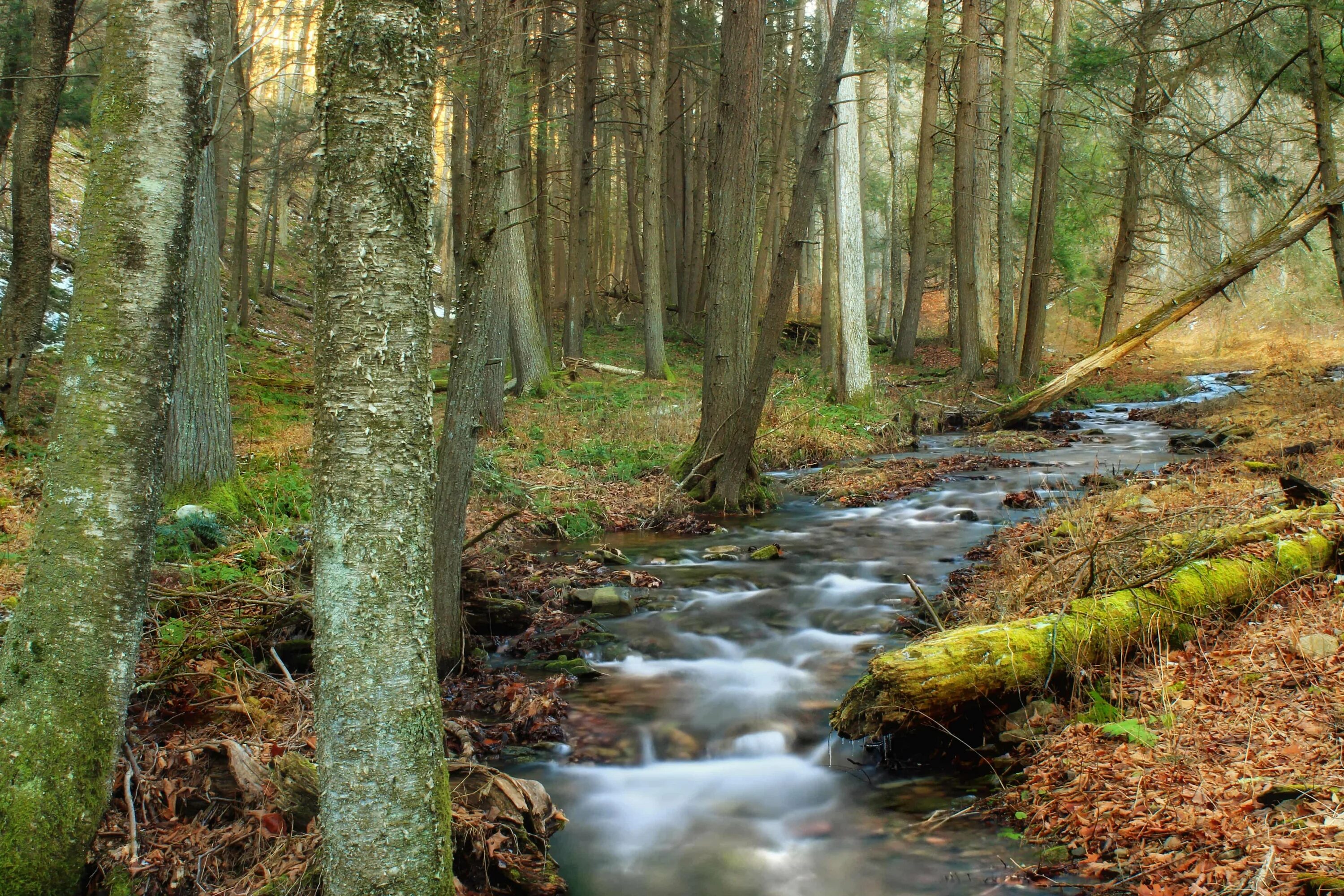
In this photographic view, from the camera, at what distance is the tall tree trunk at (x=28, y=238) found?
904 cm

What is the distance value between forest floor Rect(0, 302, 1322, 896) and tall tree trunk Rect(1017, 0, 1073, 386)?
5426 millimetres

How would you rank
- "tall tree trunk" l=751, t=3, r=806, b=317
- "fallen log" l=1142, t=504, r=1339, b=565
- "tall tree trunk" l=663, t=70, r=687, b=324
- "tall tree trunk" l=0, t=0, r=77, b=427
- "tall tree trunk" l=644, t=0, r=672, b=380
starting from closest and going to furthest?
1. "fallen log" l=1142, t=504, r=1339, b=565
2. "tall tree trunk" l=0, t=0, r=77, b=427
3. "tall tree trunk" l=644, t=0, r=672, b=380
4. "tall tree trunk" l=751, t=3, r=806, b=317
5. "tall tree trunk" l=663, t=70, r=687, b=324

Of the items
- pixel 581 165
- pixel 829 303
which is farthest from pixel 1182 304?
pixel 581 165

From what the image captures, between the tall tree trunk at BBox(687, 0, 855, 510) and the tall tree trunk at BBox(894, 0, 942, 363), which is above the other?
the tall tree trunk at BBox(894, 0, 942, 363)

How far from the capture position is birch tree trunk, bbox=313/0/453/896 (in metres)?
2.29

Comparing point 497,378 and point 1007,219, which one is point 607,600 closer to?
point 497,378

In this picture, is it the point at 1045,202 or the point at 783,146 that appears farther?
the point at 783,146

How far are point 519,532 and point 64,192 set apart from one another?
1989 centimetres

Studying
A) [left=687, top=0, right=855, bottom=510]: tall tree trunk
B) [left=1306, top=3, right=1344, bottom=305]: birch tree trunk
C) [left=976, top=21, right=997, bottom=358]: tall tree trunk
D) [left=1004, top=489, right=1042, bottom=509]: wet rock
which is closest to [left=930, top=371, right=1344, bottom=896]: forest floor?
[left=1004, top=489, right=1042, bottom=509]: wet rock

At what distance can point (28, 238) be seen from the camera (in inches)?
362

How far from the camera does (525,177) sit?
1781 cm

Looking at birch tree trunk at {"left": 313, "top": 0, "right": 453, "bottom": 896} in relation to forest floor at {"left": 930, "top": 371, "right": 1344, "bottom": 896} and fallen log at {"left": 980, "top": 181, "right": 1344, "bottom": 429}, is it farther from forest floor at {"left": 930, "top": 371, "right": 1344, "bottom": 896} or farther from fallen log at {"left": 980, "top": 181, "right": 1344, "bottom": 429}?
fallen log at {"left": 980, "top": 181, "right": 1344, "bottom": 429}

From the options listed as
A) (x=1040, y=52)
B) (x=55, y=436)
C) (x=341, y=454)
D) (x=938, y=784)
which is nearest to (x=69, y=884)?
(x=55, y=436)

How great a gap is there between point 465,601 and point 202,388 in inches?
120
